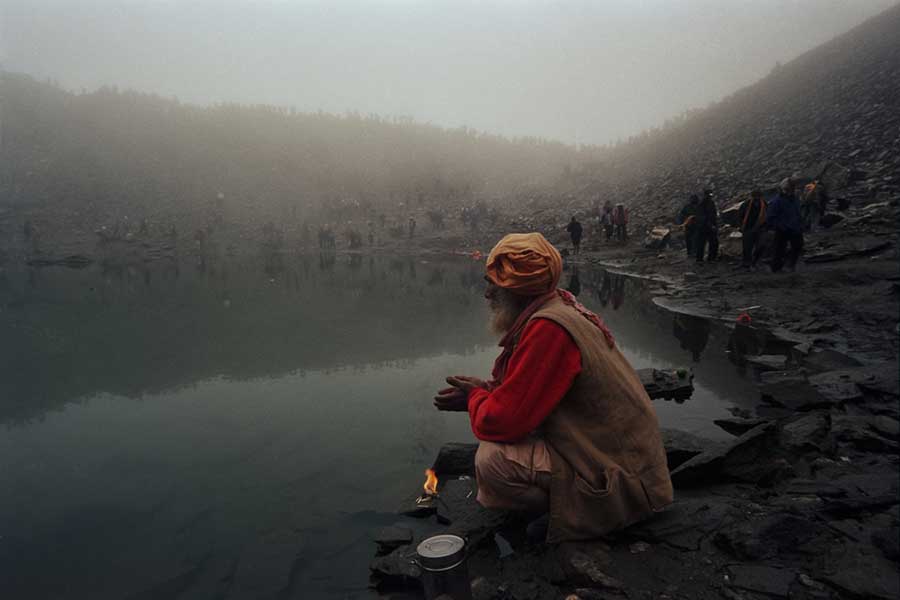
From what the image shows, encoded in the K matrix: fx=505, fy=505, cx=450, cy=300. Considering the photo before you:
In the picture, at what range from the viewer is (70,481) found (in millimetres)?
3471

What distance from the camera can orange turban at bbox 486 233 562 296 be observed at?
226cm

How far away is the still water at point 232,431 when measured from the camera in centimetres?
261

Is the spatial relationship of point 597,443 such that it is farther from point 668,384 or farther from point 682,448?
point 668,384

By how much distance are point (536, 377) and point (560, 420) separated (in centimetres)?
28

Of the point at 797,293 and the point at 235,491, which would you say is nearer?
the point at 235,491

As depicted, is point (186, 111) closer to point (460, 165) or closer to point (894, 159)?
point (460, 165)

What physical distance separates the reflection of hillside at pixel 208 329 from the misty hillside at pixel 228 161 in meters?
24.2

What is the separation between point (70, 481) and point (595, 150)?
4888 centimetres

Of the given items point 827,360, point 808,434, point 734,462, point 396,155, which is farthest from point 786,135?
point 396,155

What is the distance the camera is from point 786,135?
2180 cm

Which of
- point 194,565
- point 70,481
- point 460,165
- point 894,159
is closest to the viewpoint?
point 194,565

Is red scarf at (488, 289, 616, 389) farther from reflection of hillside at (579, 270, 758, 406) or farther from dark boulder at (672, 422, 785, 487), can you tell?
reflection of hillside at (579, 270, 758, 406)

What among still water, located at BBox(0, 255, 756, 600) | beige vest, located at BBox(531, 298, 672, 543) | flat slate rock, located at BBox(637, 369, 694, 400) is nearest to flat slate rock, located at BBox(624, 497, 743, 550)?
beige vest, located at BBox(531, 298, 672, 543)

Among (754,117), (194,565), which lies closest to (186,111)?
(754,117)
